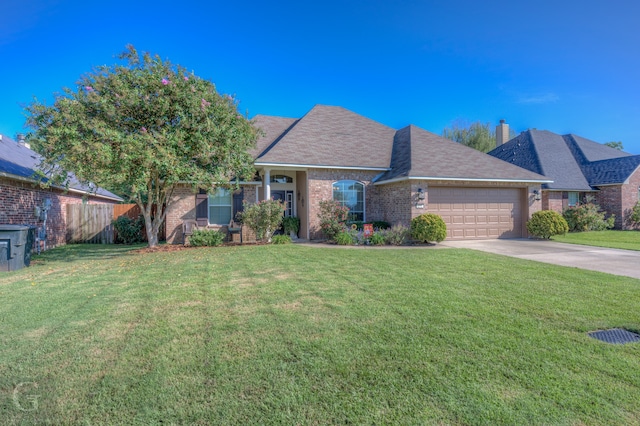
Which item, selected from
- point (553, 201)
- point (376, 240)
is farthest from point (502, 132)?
point (376, 240)

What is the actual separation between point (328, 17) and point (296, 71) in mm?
4373

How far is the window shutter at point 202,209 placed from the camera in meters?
13.6

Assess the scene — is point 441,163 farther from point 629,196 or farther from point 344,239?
point 629,196

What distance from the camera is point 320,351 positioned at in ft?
10.6

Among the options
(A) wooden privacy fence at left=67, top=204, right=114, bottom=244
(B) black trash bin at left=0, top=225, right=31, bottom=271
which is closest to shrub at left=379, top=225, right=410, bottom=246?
(B) black trash bin at left=0, top=225, right=31, bottom=271

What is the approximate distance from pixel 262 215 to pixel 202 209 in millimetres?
3246

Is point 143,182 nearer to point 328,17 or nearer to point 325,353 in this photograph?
point 325,353

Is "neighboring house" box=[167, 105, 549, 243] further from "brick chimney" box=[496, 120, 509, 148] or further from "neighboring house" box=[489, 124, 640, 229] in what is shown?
"brick chimney" box=[496, 120, 509, 148]

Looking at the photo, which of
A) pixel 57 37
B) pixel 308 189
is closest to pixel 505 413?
pixel 308 189

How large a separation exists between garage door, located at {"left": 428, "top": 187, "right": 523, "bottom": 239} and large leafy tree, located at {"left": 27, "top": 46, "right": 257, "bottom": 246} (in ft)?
28.7

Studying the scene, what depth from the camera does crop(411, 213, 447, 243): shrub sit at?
467 inches

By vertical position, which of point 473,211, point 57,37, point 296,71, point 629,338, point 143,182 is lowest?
point 629,338

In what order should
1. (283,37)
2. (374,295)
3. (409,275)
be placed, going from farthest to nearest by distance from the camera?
(283,37) < (409,275) < (374,295)

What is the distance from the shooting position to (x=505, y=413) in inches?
90.8
